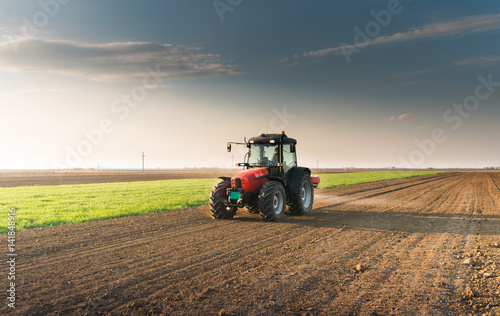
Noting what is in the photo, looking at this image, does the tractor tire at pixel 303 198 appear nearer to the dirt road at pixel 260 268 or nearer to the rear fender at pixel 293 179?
the rear fender at pixel 293 179

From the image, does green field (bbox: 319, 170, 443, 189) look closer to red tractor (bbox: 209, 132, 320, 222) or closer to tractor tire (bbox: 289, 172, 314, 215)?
tractor tire (bbox: 289, 172, 314, 215)

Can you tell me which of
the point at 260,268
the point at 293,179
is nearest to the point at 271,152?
the point at 293,179

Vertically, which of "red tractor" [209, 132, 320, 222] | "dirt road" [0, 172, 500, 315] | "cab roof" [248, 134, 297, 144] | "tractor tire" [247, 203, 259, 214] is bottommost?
"dirt road" [0, 172, 500, 315]

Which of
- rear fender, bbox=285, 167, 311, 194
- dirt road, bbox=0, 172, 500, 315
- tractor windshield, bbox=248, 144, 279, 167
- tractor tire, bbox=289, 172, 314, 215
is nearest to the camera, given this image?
dirt road, bbox=0, 172, 500, 315

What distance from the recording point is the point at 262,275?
5613 mm

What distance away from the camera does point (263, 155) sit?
11.8 m

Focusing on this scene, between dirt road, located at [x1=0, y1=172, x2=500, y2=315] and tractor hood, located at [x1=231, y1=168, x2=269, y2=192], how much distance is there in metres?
1.10

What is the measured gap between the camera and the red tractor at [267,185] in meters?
10.6

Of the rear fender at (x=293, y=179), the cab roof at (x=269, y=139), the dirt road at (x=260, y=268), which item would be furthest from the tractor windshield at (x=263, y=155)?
the dirt road at (x=260, y=268)

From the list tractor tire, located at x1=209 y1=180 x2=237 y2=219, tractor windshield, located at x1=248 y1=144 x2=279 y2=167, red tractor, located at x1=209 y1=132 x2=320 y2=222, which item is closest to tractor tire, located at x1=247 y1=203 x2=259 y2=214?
red tractor, located at x1=209 y1=132 x2=320 y2=222

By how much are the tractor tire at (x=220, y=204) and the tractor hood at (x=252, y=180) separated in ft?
1.20

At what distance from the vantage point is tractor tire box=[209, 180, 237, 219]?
10930 millimetres

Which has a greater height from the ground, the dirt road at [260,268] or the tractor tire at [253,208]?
the tractor tire at [253,208]

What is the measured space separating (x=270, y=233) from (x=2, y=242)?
6525mm
